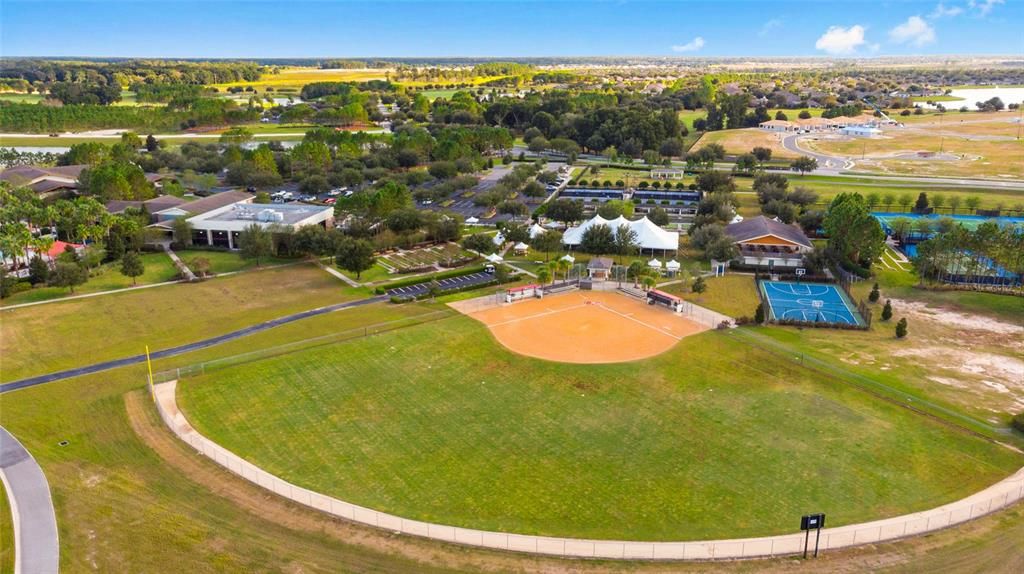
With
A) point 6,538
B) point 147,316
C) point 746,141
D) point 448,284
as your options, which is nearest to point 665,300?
point 448,284

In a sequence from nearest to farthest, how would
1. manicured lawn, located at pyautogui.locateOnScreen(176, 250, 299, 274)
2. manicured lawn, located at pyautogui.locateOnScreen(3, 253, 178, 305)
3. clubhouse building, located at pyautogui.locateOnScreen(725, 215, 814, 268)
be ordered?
manicured lawn, located at pyautogui.locateOnScreen(3, 253, 178, 305), clubhouse building, located at pyautogui.locateOnScreen(725, 215, 814, 268), manicured lawn, located at pyautogui.locateOnScreen(176, 250, 299, 274)

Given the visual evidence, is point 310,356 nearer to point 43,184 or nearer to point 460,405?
point 460,405

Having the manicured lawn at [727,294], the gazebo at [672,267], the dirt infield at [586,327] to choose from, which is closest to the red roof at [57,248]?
the dirt infield at [586,327]

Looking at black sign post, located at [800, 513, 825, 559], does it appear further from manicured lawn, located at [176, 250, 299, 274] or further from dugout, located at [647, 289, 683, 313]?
manicured lawn, located at [176, 250, 299, 274]

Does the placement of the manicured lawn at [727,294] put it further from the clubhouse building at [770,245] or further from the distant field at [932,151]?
the distant field at [932,151]

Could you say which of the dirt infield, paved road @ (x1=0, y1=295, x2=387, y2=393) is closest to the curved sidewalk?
the dirt infield

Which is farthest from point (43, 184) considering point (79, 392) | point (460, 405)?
point (460, 405)
